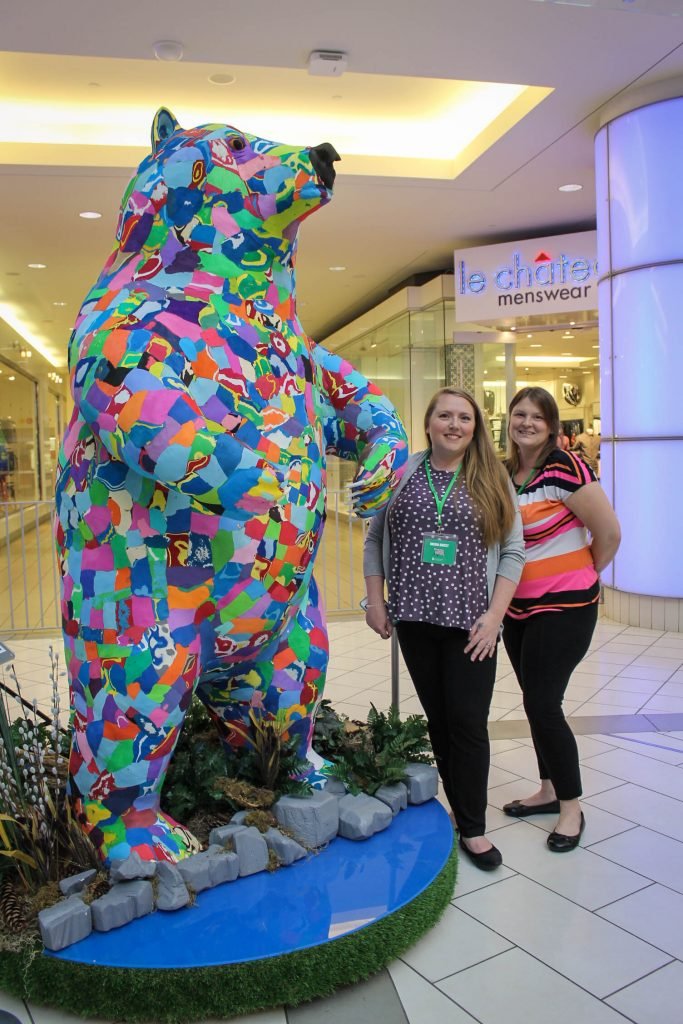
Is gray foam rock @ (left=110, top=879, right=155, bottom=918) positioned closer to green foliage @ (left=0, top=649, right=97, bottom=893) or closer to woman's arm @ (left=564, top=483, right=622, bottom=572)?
green foliage @ (left=0, top=649, right=97, bottom=893)

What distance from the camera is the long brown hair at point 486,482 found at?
7.76ft

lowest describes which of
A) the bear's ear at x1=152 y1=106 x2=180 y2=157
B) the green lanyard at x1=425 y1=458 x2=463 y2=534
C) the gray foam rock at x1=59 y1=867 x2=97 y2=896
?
the gray foam rock at x1=59 y1=867 x2=97 y2=896

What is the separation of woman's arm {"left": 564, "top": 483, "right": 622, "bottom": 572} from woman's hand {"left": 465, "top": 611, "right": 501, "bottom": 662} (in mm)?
450

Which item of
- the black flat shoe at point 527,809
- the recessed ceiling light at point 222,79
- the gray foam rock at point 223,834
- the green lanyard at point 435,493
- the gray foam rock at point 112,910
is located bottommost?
the black flat shoe at point 527,809

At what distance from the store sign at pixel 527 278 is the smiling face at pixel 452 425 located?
6271 mm

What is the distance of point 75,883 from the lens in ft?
6.30

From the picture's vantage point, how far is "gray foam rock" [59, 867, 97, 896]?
1914mm

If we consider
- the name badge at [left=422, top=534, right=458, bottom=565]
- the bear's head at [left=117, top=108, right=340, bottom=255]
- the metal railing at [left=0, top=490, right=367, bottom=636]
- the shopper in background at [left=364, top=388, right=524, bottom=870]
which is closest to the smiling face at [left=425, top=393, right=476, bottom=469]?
the shopper in background at [left=364, top=388, right=524, bottom=870]

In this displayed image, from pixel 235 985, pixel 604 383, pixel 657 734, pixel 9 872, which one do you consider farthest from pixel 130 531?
pixel 604 383

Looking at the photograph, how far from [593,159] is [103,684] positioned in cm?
615

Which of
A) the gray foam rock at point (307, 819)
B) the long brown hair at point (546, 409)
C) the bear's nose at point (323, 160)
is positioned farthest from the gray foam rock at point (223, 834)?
the bear's nose at point (323, 160)

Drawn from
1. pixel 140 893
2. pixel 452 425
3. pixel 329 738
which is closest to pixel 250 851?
pixel 140 893

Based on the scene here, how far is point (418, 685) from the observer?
8.27ft

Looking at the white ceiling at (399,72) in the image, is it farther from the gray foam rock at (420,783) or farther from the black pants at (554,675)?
the gray foam rock at (420,783)
